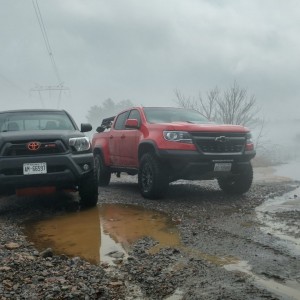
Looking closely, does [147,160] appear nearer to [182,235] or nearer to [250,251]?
[182,235]

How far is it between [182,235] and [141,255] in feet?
3.01

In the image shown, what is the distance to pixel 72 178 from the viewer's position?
5875 millimetres

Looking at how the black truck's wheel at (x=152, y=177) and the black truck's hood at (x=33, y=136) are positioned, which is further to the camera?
the black truck's wheel at (x=152, y=177)

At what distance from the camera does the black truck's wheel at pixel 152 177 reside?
6793 mm

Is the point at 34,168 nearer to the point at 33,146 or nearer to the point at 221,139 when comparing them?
the point at 33,146

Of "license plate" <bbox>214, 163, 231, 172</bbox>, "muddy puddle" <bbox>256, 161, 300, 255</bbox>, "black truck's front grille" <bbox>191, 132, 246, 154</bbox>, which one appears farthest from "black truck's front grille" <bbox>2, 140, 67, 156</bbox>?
"muddy puddle" <bbox>256, 161, 300, 255</bbox>

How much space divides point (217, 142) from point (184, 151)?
64 centimetres

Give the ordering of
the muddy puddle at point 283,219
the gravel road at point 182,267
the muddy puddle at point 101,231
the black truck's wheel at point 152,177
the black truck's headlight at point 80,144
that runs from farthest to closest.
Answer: the black truck's wheel at point 152,177
the black truck's headlight at point 80,144
the muddy puddle at point 283,219
the muddy puddle at point 101,231
the gravel road at point 182,267

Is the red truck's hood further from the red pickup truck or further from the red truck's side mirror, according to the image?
the red truck's side mirror

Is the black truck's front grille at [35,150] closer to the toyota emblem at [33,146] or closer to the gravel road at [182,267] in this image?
the toyota emblem at [33,146]

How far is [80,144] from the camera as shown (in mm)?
6168

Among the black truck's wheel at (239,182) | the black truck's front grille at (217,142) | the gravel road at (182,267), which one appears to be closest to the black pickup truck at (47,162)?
the gravel road at (182,267)

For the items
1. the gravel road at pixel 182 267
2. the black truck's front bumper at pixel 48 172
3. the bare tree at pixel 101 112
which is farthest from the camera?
the bare tree at pixel 101 112

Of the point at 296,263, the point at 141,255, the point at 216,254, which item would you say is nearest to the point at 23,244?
the point at 141,255
